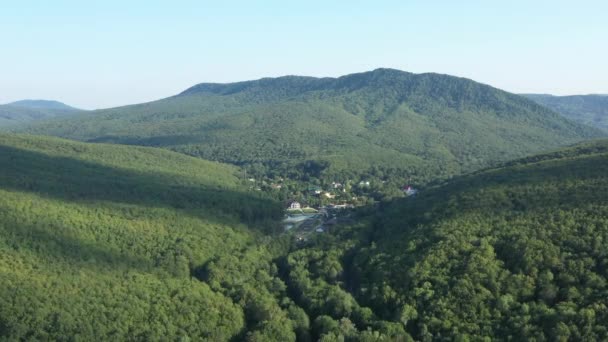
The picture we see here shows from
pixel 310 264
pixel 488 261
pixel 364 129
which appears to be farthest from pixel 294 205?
pixel 364 129

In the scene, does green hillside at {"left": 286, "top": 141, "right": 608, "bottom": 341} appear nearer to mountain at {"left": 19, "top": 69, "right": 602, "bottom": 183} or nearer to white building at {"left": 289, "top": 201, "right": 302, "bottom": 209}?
white building at {"left": 289, "top": 201, "right": 302, "bottom": 209}

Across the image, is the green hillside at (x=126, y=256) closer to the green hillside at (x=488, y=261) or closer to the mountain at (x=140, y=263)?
the mountain at (x=140, y=263)


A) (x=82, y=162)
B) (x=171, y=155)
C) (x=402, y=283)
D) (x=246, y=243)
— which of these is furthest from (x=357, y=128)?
(x=402, y=283)

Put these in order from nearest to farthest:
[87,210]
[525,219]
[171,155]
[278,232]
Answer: [525,219], [87,210], [278,232], [171,155]

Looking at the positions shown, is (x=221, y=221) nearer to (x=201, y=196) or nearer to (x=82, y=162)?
(x=201, y=196)

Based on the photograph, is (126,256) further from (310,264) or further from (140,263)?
(310,264)

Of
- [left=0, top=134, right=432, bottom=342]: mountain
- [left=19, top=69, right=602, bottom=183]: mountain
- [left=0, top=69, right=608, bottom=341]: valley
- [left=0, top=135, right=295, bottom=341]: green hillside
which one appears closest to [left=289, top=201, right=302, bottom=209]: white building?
[left=0, top=69, right=608, bottom=341]: valley
